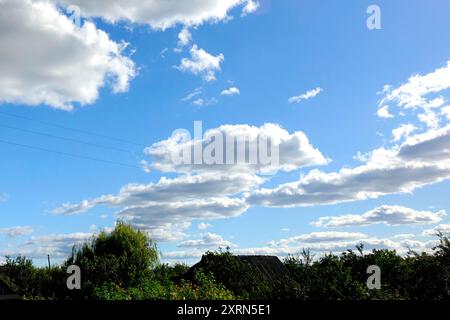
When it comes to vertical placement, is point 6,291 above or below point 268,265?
below

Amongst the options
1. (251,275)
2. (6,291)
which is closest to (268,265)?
(251,275)

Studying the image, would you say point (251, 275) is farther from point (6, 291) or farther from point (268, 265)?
point (6, 291)

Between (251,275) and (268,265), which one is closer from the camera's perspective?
(251,275)

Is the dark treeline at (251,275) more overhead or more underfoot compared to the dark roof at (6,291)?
more overhead

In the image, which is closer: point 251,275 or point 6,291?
point 251,275

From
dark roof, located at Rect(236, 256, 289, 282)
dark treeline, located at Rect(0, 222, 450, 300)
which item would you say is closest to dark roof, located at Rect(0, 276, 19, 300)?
dark treeline, located at Rect(0, 222, 450, 300)

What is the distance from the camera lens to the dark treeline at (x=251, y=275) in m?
17.7

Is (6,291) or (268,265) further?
(268,265)

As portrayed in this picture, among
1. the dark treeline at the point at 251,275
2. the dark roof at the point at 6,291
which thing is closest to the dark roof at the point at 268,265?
the dark treeline at the point at 251,275

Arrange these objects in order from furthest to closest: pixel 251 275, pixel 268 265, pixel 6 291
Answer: pixel 268 265 < pixel 6 291 < pixel 251 275

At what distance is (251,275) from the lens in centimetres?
4488

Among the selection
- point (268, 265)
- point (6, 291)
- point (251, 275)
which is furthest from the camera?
point (268, 265)

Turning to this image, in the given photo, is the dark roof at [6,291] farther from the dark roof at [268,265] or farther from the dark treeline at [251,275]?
the dark roof at [268,265]
